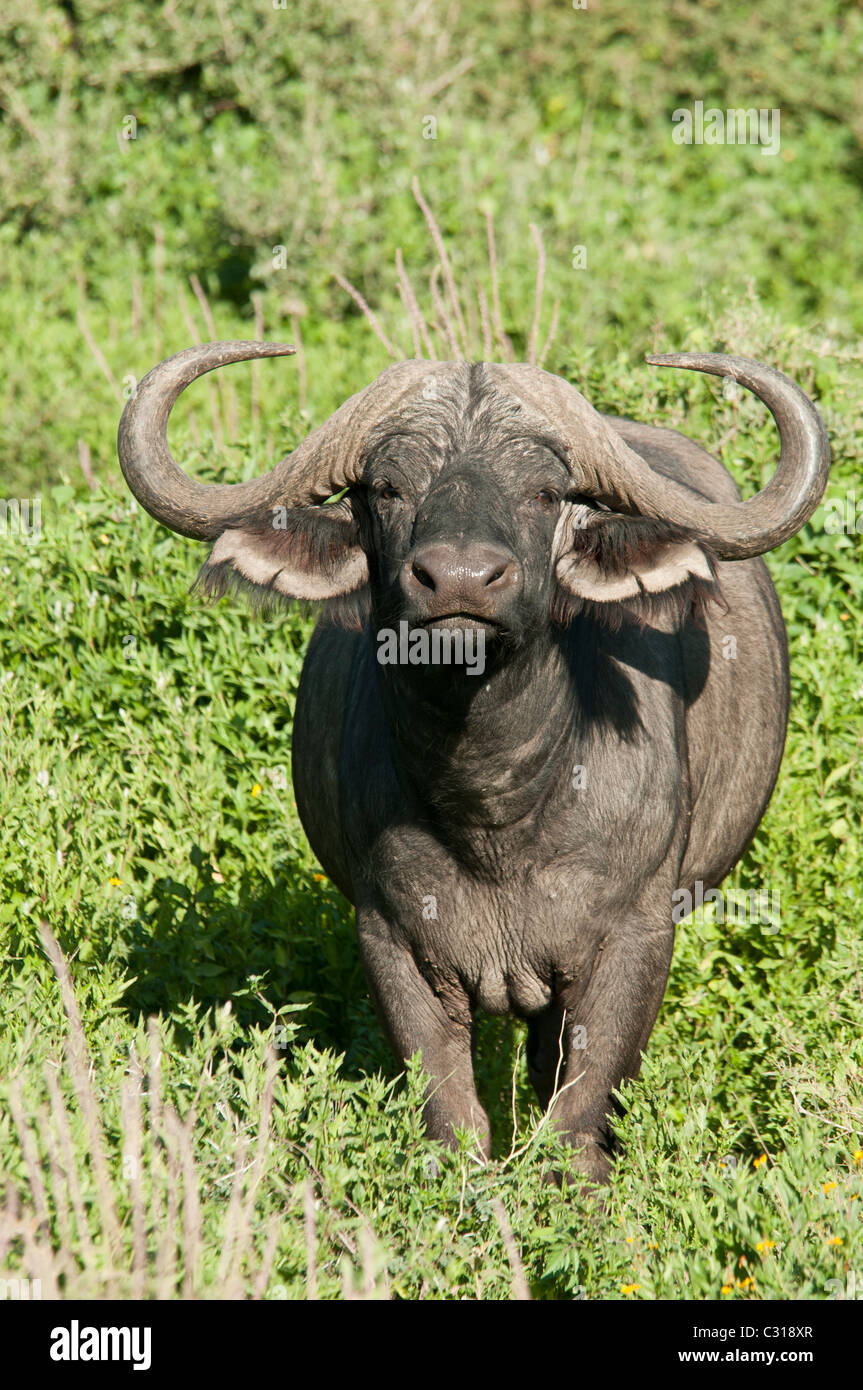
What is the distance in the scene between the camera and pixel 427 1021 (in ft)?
13.8

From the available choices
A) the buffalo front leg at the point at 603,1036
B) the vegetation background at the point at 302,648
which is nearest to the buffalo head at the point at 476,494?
the buffalo front leg at the point at 603,1036

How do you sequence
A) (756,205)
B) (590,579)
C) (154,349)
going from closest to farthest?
1. (590,579)
2. (154,349)
3. (756,205)

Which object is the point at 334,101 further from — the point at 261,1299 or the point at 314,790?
the point at 261,1299

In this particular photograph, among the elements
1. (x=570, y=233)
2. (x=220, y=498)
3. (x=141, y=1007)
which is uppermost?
(x=570, y=233)

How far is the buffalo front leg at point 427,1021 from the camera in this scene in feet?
13.6

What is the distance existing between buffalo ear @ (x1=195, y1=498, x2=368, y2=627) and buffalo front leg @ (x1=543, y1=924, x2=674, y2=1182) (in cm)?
120

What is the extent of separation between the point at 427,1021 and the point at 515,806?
0.66m

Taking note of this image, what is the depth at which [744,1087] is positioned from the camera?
4980 millimetres

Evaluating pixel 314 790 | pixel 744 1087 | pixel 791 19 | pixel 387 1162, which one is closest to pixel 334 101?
pixel 791 19

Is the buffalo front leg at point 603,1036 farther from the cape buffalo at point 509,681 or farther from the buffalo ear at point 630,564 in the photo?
the buffalo ear at point 630,564

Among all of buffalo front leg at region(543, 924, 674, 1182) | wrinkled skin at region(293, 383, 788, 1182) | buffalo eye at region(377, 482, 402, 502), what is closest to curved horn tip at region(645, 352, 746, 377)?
wrinkled skin at region(293, 383, 788, 1182)

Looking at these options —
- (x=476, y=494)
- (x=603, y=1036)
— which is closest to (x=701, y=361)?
(x=476, y=494)

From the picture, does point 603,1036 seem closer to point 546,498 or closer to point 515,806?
point 515,806

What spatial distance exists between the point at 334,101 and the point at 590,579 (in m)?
8.63
